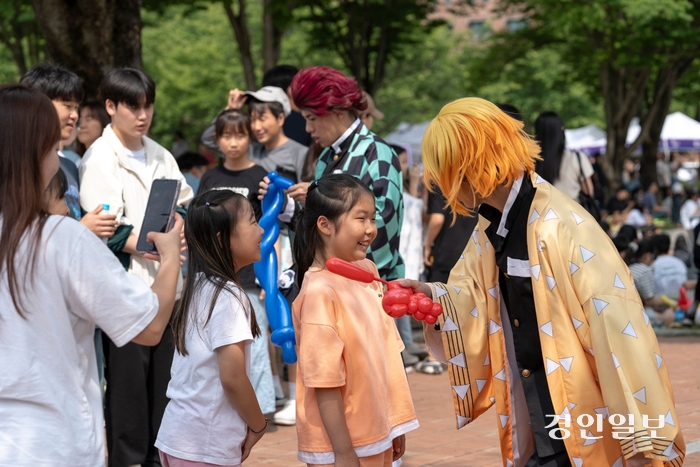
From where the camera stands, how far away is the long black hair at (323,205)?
332cm

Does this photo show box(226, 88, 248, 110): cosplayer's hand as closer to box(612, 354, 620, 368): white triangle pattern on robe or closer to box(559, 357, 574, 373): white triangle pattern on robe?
box(559, 357, 574, 373): white triangle pattern on robe

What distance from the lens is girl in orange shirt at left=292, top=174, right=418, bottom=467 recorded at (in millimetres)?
3100

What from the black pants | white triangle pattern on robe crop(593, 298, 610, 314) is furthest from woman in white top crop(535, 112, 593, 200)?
white triangle pattern on robe crop(593, 298, 610, 314)

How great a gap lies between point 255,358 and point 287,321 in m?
0.84

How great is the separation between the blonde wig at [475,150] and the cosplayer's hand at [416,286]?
32 cm

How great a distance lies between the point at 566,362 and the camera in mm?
2979

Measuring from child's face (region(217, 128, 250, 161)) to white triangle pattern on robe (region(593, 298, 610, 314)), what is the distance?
3.35 meters

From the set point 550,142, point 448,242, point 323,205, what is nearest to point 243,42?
point 448,242

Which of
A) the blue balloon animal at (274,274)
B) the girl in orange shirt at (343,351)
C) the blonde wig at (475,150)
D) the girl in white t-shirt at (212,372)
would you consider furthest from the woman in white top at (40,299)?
the blue balloon animal at (274,274)

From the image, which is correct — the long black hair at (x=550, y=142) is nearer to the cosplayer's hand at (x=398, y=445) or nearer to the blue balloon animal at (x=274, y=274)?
the blue balloon animal at (x=274, y=274)

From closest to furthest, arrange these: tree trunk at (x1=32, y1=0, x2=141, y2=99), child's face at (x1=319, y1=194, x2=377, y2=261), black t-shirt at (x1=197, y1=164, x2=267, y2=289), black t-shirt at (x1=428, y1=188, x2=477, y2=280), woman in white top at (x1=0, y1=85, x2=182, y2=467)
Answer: woman in white top at (x1=0, y1=85, x2=182, y2=467) < child's face at (x1=319, y1=194, x2=377, y2=261) < black t-shirt at (x1=197, y1=164, x2=267, y2=289) < tree trunk at (x1=32, y1=0, x2=141, y2=99) < black t-shirt at (x1=428, y1=188, x2=477, y2=280)

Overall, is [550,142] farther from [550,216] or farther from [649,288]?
[649,288]

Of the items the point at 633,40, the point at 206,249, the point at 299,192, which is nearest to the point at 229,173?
the point at 299,192

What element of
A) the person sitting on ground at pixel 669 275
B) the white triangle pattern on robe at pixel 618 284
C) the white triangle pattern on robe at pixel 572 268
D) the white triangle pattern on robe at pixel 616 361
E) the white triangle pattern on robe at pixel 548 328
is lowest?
the person sitting on ground at pixel 669 275
